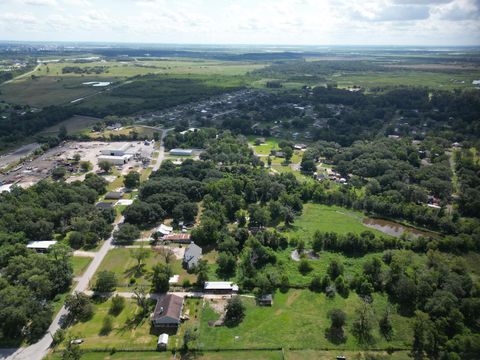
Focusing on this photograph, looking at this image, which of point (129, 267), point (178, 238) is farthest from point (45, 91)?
point (129, 267)

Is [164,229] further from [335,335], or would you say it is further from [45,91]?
[45,91]

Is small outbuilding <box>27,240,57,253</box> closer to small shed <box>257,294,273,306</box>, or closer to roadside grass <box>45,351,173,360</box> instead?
roadside grass <box>45,351,173,360</box>

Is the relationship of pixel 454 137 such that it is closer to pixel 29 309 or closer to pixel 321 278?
pixel 321 278

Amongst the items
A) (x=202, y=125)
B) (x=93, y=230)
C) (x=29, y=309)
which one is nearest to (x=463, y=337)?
(x=29, y=309)

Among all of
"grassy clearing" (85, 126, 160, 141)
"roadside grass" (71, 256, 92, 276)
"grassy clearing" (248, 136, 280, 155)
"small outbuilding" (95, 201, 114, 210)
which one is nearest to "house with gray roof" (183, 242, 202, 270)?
"roadside grass" (71, 256, 92, 276)

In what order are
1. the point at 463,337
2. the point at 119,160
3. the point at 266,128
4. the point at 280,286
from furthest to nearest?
the point at 266,128
the point at 119,160
the point at 280,286
the point at 463,337
